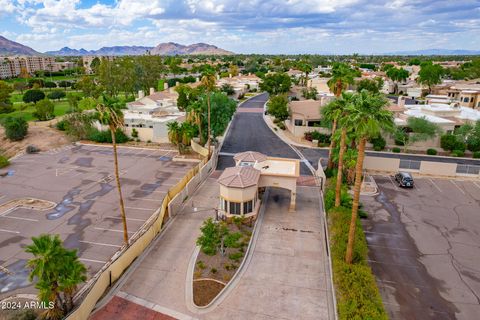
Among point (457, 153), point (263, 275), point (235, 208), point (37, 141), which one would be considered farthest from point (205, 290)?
point (37, 141)

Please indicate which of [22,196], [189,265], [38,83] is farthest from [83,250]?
[38,83]

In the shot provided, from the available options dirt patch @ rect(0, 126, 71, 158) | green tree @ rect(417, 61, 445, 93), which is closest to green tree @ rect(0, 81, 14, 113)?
dirt patch @ rect(0, 126, 71, 158)

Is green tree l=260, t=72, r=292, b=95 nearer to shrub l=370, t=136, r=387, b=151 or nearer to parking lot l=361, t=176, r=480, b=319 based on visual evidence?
shrub l=370, t=136, r=387, b=151

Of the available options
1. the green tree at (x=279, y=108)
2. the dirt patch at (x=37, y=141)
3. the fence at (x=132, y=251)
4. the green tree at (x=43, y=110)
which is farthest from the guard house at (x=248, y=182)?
the green tree at (x=43, y=110)

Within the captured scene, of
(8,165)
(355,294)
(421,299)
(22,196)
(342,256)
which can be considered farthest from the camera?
(8,165)

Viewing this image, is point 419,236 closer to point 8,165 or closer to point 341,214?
point 341,214
